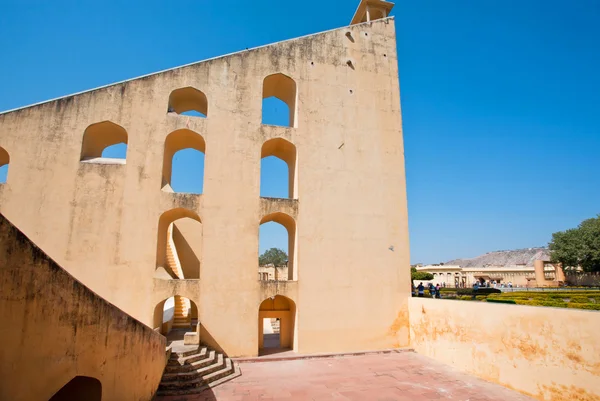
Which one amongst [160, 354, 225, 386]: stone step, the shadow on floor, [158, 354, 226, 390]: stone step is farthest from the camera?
the shadow on floor

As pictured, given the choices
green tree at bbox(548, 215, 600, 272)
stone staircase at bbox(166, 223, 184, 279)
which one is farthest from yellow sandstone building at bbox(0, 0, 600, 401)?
green tree at bbox(548, 215, 600, 272)

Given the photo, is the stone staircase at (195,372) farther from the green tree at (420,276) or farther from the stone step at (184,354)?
the green tree at (420,276)

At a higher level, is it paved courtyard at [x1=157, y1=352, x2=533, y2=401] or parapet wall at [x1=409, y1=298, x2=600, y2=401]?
parapet wall at [x1=409, y1=298, x2=600, y2=401]

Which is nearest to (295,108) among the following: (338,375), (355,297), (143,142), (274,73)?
(274,73)

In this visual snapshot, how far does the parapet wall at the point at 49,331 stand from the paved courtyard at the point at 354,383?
103 inches

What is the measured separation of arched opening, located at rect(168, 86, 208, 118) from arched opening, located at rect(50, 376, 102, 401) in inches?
340

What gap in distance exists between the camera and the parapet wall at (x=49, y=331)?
3.92 metres

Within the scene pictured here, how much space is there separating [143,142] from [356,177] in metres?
7.19

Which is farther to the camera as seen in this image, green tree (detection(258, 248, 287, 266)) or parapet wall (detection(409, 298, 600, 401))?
green tree (detection(258, 248, 287, 266))

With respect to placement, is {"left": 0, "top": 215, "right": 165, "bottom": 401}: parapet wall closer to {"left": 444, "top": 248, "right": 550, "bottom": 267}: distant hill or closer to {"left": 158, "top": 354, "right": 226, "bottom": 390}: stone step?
{"left": 158, "top": 354, "right": 226, "bottom": 390}: stone step

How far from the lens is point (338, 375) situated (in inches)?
374

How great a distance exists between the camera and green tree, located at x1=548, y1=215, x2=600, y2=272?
3283 centimetres

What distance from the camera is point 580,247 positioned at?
110ft

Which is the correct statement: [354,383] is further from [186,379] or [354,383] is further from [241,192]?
[241,192]
